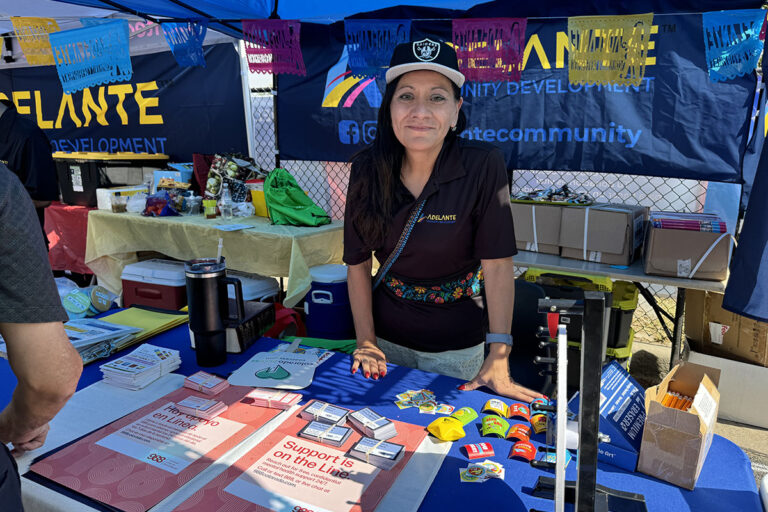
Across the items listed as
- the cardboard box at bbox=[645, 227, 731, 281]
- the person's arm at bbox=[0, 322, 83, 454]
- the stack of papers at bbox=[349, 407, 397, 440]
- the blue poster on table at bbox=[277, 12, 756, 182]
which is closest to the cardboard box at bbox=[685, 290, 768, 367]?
the cardboard box at bbox=[645, 227, 731, 281]

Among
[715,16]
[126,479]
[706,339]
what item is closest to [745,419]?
[706,339]

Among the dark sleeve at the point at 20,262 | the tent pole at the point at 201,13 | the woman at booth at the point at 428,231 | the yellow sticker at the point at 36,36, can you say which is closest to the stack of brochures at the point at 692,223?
the woman at booth at the point at 428,231

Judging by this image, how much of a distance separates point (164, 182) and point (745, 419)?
4737mm

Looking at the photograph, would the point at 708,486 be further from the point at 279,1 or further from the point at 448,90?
the point at 279,1

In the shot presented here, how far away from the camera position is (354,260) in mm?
1730

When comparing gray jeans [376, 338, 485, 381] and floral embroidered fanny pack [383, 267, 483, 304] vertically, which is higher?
floral embroidered fanny pack [383, 267, 483, 304]

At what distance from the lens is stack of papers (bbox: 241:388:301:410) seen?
4.22 feet

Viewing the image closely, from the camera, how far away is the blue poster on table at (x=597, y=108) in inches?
129

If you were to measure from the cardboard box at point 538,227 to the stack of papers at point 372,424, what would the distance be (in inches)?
99.8

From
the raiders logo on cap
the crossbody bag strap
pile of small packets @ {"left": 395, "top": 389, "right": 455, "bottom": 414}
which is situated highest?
the raiders logo on cap

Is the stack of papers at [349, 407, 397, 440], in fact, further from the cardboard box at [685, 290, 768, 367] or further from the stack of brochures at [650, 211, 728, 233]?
the cardboard box at [685, 290, 768, 367]

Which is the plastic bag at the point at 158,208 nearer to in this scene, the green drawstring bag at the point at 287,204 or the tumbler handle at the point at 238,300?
the green drawstring bag at the point at 287,204

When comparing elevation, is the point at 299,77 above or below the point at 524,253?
above

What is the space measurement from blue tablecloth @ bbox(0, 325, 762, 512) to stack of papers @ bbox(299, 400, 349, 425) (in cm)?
8
